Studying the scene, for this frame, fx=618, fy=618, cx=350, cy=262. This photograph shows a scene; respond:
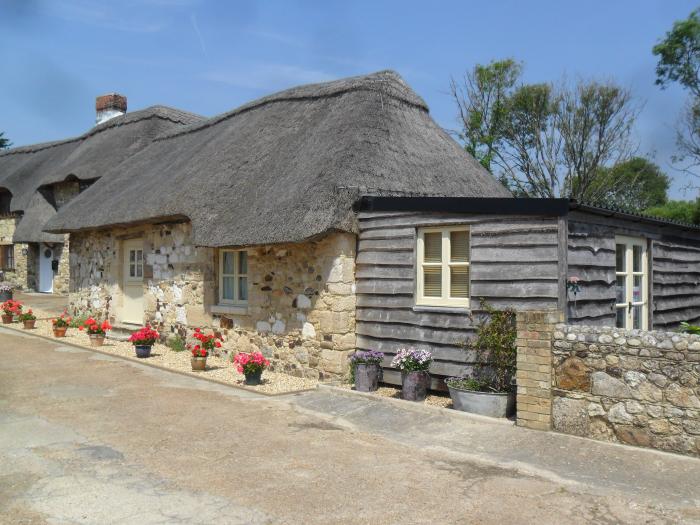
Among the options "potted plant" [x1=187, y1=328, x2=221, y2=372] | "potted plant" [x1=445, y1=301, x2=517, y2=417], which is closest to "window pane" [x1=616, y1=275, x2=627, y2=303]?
"potted plant" [x1=445, y1=301, x2=517, y2=417]

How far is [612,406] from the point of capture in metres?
5.85

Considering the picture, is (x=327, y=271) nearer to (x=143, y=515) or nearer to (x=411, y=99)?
(x=411, y=99)

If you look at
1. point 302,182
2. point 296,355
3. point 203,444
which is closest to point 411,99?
point 302,182

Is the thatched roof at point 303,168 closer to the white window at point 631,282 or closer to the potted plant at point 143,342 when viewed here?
the potted plant at point 143,342

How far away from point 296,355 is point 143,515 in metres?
5.03

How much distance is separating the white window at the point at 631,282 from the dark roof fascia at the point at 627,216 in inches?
12.1

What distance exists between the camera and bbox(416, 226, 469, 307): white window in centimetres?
773

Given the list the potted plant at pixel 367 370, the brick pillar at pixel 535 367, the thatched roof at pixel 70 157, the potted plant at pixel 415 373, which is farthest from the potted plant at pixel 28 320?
the brick pillar at pixel 535 367

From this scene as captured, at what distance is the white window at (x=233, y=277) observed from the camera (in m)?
10.7

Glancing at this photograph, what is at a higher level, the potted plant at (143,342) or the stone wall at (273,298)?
the stone wall at (273,298)

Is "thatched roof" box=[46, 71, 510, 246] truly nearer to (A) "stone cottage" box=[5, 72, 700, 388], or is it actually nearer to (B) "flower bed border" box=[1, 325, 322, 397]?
(A) "stone cottage" box=[5, 72, 700, 388]

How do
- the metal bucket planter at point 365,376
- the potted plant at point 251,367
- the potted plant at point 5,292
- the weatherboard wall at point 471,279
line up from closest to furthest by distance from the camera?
the weatherboard wall at point 471,279 → the metal bucket planter at point 365,376 → the potted plant at point 251,367 → the potted plant at point 5,292

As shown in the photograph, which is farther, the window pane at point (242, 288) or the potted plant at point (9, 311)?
the potted plant at point (9, 311)

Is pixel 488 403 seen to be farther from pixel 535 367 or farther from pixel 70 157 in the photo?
pixel 70 157
